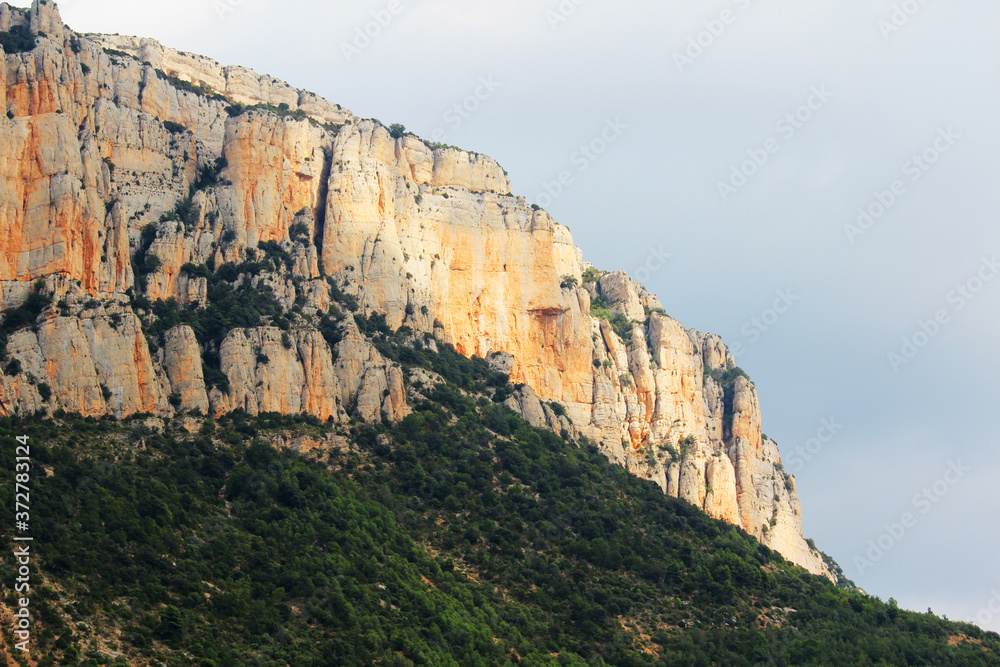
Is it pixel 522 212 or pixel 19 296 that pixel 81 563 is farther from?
pixel 522 212

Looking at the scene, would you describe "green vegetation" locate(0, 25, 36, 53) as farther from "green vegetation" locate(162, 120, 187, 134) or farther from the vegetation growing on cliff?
the vegetation growing on cliff

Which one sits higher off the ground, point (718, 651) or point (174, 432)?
point (174, 432)

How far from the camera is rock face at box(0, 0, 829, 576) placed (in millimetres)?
82562

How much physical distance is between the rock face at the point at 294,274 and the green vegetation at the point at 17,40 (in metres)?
1.16

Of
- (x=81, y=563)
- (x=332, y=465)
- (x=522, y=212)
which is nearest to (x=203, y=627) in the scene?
(x=81, y=563)

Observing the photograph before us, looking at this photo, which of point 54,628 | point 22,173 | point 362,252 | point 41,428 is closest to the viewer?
point 54,628

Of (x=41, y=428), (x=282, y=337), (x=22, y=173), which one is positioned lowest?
(x=41, y=428)

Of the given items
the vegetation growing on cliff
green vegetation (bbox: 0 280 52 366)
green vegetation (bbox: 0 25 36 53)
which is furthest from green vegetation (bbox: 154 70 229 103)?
the vegetation growing on cliff

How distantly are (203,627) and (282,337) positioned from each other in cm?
3114

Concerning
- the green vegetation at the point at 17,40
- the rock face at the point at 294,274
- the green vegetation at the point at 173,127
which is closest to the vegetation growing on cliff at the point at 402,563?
the rock face at the point at 294,274

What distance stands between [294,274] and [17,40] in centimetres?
2759

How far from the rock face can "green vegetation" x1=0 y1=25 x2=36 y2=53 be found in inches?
45.6

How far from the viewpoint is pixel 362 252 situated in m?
108

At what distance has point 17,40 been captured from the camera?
90250mm
